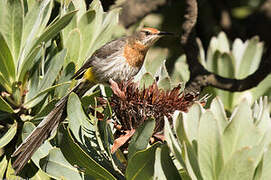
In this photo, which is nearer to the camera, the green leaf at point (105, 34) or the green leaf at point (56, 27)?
the green leaf at point (56, 27)

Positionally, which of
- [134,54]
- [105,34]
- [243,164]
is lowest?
[134,54]

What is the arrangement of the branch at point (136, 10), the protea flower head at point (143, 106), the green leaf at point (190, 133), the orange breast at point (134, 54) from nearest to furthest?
the green leaf at point (190, 133) → the protea flower head at point (143, 106) → the orange breast at point (134, 54) → the branch at point (136, 10)

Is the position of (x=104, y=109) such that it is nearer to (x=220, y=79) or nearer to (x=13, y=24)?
(x=13, y=24)

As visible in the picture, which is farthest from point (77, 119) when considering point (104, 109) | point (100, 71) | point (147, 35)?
point (147, 35)

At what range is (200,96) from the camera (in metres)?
2.08

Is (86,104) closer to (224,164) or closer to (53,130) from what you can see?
(53,130)

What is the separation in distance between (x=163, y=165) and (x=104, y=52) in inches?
48.8

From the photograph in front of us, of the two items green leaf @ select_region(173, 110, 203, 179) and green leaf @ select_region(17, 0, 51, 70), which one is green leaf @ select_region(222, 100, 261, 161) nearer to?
green leaf @ select_region(173, 110, 203, 179)

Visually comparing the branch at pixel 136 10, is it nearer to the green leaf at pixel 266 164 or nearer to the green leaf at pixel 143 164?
the green leaf at pixel 143 164

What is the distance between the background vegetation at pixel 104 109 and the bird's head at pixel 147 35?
0.88 feet

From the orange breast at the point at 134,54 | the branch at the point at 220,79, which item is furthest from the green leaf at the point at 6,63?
the orange breast at the point at 134,54

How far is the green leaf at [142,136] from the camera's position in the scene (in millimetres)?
1520

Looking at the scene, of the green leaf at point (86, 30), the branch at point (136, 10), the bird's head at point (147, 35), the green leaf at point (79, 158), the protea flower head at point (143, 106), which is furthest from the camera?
the branch at point (136, 10)

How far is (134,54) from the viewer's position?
302 centimetres
